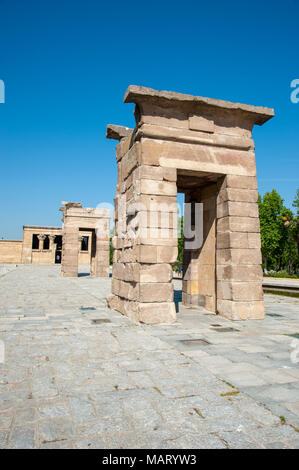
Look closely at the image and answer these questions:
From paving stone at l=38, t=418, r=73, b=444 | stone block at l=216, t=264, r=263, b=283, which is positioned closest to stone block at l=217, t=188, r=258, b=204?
stone block at l=216, t=264, r=263, b=283

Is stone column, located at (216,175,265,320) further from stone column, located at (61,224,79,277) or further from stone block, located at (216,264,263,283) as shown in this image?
stone column, located at (61,224,79,277)

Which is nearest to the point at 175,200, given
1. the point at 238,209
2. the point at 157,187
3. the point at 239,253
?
the point at 157,187

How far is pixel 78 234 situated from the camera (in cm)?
2136

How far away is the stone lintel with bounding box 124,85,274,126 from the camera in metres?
6.44

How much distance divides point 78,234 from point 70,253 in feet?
4.52

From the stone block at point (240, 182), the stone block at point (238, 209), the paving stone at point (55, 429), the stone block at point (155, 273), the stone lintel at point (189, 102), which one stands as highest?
the stone lintel at point (189, 102)

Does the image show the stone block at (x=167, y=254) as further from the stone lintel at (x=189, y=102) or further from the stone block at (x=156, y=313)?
the stone lintel at (x=189, y=102)

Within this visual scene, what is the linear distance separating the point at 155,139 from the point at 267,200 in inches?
1495

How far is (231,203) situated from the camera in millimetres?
7102

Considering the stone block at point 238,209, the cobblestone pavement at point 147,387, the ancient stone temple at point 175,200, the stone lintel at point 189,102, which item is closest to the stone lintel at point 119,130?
the ancient stone temple at point 175,200

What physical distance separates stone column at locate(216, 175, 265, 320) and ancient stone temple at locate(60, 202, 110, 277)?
14.7 meters

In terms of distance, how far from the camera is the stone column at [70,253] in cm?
2064

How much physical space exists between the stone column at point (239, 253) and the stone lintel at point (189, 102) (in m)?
1.46
